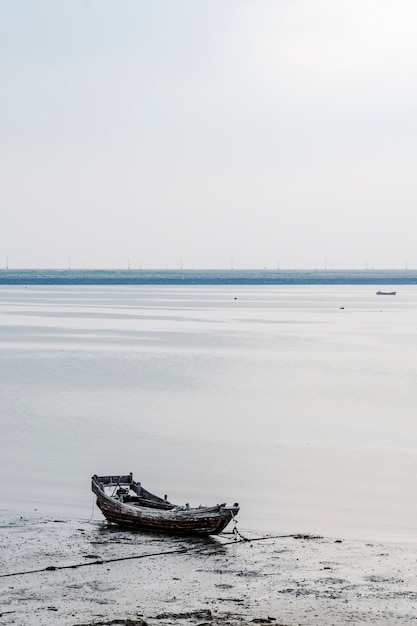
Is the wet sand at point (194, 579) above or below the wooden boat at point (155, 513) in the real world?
below

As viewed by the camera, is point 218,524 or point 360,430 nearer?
point 218,524

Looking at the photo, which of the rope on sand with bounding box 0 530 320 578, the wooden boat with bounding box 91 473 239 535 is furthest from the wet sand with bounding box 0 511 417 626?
the wooden boat with bounding box 91 473 239 535

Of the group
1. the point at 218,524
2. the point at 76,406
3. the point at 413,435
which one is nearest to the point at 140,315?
the point at 76,406

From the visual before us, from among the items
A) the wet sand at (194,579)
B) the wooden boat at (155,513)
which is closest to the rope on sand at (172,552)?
the wet sand at (194,579)

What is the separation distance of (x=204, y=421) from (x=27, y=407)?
7.35m

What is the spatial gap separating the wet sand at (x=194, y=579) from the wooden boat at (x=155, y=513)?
22 cm

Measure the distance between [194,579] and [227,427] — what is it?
1644 centimetres

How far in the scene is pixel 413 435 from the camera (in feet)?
99.8

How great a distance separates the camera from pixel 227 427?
31922 mm

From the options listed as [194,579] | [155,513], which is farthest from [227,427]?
[194,579]

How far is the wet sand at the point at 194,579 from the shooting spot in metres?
13.8

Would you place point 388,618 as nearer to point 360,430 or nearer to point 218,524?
point 218,524

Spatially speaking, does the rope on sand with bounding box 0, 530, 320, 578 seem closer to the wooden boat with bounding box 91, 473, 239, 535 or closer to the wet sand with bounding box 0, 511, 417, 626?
the wet sand with bounding box 0, 511, 417, 626

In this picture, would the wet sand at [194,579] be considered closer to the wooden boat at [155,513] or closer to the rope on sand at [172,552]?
the rope on sand at [172,552]
